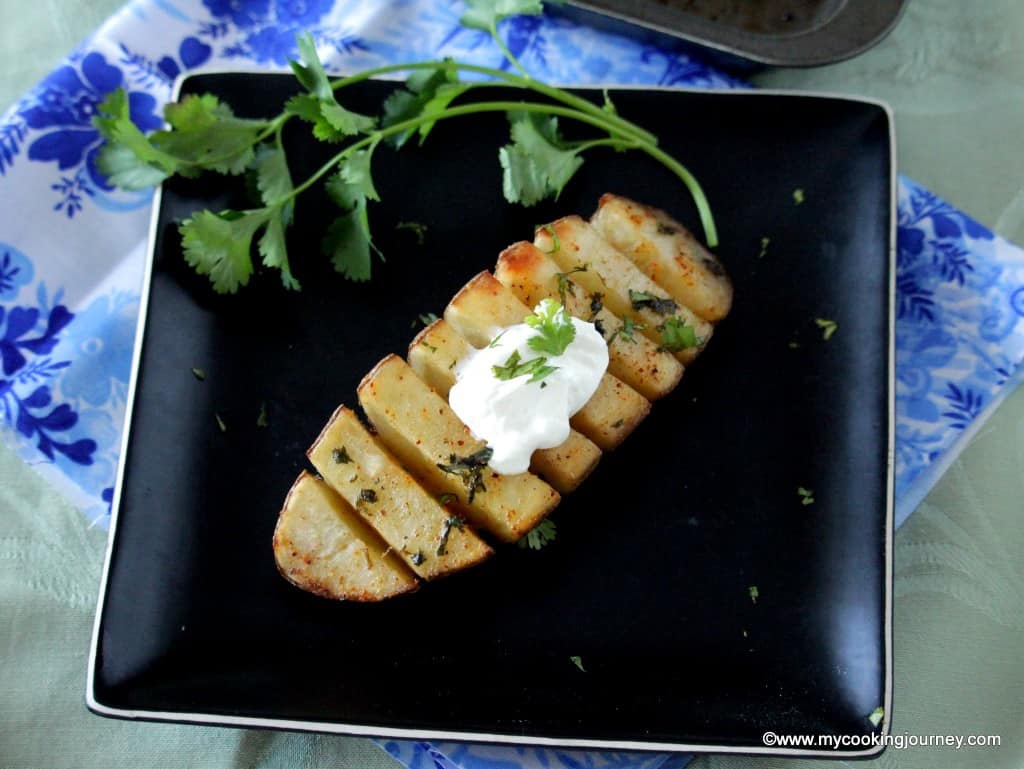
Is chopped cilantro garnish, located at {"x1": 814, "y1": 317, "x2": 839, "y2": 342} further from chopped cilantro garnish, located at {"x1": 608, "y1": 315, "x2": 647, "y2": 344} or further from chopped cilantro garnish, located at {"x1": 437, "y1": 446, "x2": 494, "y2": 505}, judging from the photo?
chopped cilantro garnish, located at {"x1": 437, "y1": 446, "x2": 494, "y2": 505}

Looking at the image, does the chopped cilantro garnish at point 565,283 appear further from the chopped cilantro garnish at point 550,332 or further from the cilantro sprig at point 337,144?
the cilantro sprig at point 337,144

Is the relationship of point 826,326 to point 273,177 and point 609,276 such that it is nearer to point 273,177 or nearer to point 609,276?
point 609,276

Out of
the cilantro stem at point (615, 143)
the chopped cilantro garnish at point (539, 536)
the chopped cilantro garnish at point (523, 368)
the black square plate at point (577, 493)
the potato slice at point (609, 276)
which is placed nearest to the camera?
the chopped cilantro garnish at point (523, 368)

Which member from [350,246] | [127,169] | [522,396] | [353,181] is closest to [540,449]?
[522,396]

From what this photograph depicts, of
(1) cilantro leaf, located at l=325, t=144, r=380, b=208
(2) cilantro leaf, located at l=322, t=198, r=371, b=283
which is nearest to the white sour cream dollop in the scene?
(2) cilantro leaf, located at l=322, t=198, r=371, b=283

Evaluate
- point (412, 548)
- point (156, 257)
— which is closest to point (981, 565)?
point (412, 548)

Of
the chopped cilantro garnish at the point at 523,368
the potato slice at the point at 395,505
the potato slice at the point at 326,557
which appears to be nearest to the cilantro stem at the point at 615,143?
the chopped cilantro garnish at the point at 523,368

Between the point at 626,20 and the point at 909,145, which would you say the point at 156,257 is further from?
the point at 909,145
